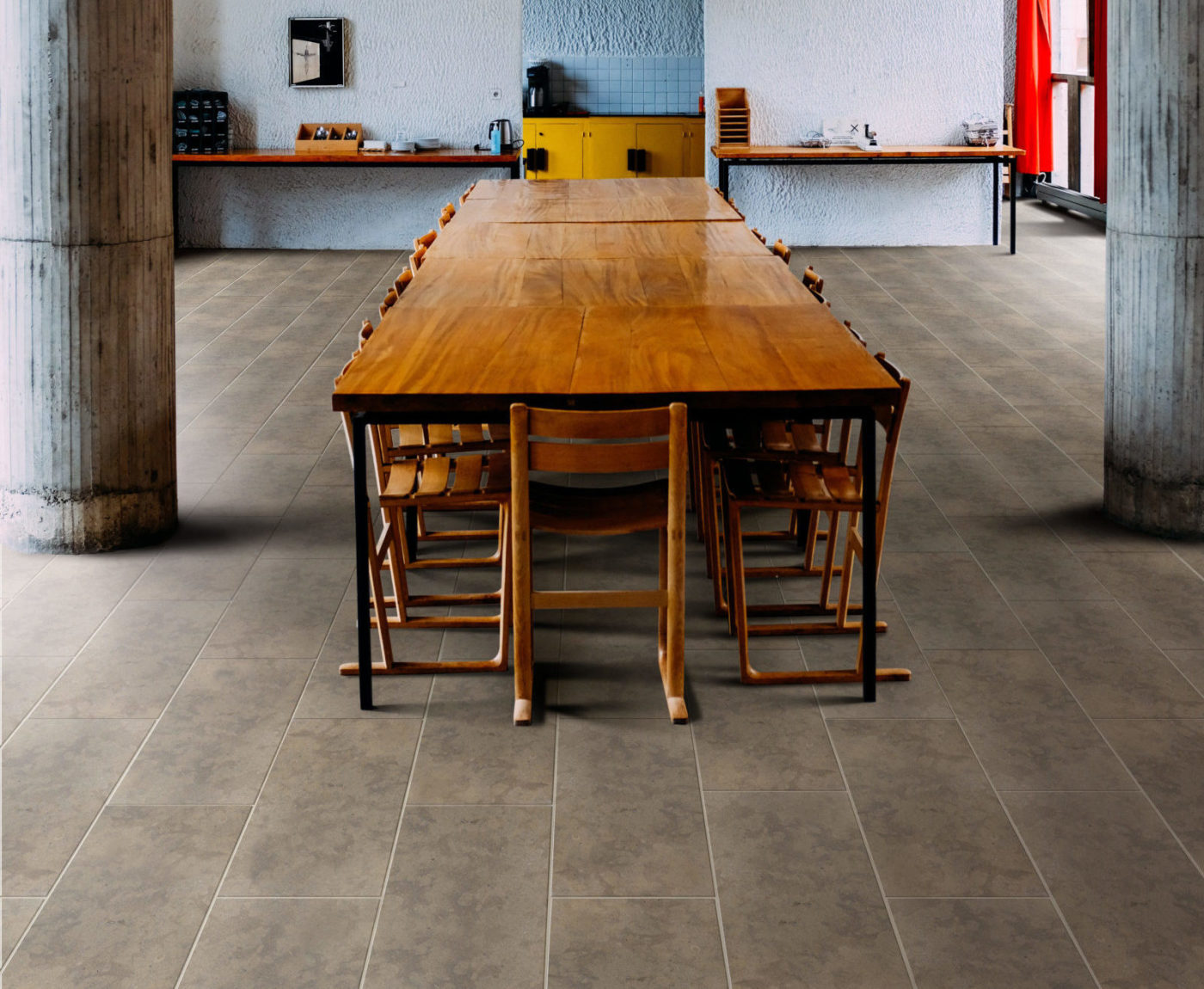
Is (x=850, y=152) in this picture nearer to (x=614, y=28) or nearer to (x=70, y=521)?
(x=614, y=28)

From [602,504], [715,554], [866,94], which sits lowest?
[715,554]

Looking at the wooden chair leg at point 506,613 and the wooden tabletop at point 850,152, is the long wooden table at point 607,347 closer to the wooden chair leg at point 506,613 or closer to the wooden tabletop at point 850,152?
the wooden chair leg at point 506,613

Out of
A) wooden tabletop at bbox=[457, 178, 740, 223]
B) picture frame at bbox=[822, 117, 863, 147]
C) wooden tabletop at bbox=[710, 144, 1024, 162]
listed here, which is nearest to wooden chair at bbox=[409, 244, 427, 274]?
wooden tabletop at bbox=[457, 178, 740, 223]

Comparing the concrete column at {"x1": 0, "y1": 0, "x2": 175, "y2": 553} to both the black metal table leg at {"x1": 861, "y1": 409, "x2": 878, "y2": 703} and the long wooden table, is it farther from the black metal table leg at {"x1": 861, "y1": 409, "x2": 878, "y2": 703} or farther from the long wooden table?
the black metal table leg at {"x1": 861, "y1": 409, "x2": 878, "y2": 703}

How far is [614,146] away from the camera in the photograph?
1362 cm

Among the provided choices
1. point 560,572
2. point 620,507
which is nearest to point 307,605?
point 560,572

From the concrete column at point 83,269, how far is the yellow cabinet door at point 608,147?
9.10 meters

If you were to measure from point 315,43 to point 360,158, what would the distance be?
1.24m

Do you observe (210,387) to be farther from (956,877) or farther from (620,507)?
(956,877)

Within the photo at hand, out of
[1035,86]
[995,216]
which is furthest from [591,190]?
[1035,86]

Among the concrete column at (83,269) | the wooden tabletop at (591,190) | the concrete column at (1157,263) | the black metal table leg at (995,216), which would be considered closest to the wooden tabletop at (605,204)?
the wooden tabletop at (591,190)

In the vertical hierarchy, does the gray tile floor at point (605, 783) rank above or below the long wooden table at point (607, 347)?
below

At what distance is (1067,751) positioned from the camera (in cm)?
333

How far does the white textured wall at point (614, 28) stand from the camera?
14.2 meters
